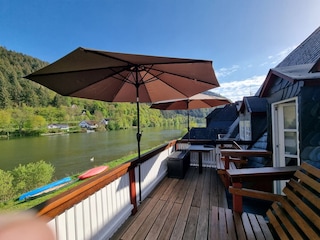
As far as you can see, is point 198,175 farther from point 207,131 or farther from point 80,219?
point 207,131

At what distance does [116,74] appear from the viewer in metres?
2.62

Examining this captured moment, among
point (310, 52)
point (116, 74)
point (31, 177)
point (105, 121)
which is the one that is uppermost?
point (310, 52)

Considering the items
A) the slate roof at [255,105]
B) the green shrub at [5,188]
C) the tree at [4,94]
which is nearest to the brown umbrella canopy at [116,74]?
the slate roof at [255,105]

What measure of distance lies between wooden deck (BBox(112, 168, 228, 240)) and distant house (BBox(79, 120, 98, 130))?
5293 centimetres

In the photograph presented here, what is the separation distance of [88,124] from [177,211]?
54993 millimetres

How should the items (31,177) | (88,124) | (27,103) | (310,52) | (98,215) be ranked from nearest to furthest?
(98,215)
(310,52)
(31,177)
(27,103)
(88,124)

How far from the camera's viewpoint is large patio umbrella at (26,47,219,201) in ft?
4.98

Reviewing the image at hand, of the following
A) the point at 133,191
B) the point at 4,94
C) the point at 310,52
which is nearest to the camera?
the point at 133,191

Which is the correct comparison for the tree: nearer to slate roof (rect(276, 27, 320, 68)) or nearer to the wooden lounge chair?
the wooden lounge chair

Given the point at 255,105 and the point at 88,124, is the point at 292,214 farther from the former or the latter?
the point at 88,124

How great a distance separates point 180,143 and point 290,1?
18.7 feet

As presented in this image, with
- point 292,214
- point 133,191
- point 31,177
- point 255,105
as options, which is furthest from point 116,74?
point 31,177

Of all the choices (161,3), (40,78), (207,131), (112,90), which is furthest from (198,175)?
(207,131)

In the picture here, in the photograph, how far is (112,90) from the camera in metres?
3.19
